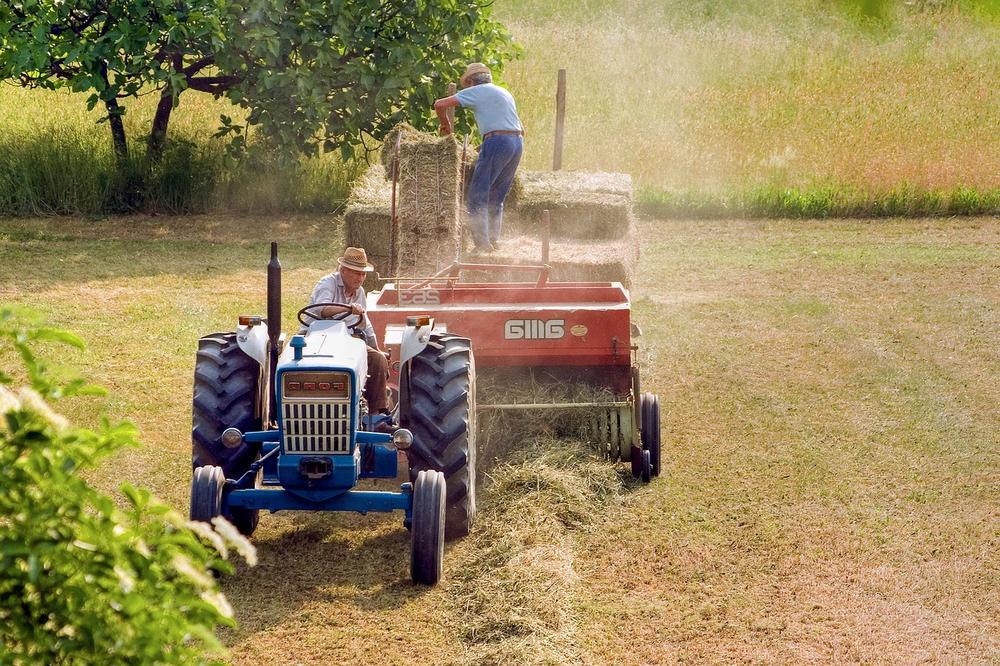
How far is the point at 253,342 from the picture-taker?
21.1 ft

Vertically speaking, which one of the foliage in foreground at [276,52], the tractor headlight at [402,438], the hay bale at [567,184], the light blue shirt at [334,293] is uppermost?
the foliage in foreground at [276,52]

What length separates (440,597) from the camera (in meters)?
5.84

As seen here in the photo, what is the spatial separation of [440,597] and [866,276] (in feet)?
30.8

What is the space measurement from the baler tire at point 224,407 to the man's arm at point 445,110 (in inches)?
188

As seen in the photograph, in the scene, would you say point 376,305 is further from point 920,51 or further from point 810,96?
point 810,96

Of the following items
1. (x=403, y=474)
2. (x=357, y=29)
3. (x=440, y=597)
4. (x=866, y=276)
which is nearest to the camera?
(x=440, y=597)

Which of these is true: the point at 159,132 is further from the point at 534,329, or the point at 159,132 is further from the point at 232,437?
the point at 232,437

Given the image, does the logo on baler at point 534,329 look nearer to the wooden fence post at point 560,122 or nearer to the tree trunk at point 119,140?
the wooden fence post at point 560,122

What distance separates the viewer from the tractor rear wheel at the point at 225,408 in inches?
250

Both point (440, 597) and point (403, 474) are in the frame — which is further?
point (403, 474)

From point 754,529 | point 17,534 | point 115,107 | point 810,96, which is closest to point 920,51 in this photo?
point 17,534

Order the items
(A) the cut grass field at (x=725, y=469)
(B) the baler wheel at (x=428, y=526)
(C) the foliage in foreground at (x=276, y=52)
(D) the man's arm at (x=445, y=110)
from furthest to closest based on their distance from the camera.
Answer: (C) the foliage in foreground at (x=276, y=52)
(D) the man's arm at (x=445, y=110)
(B) the baler wheel at (x=428, y=526)
(A) the cut grass field at (x=725, y=469)

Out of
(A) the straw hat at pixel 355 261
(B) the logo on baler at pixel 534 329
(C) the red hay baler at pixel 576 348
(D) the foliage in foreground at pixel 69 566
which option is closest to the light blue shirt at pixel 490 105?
(C) the red hay baler at pixel 576 348

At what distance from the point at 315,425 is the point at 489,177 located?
537cm
